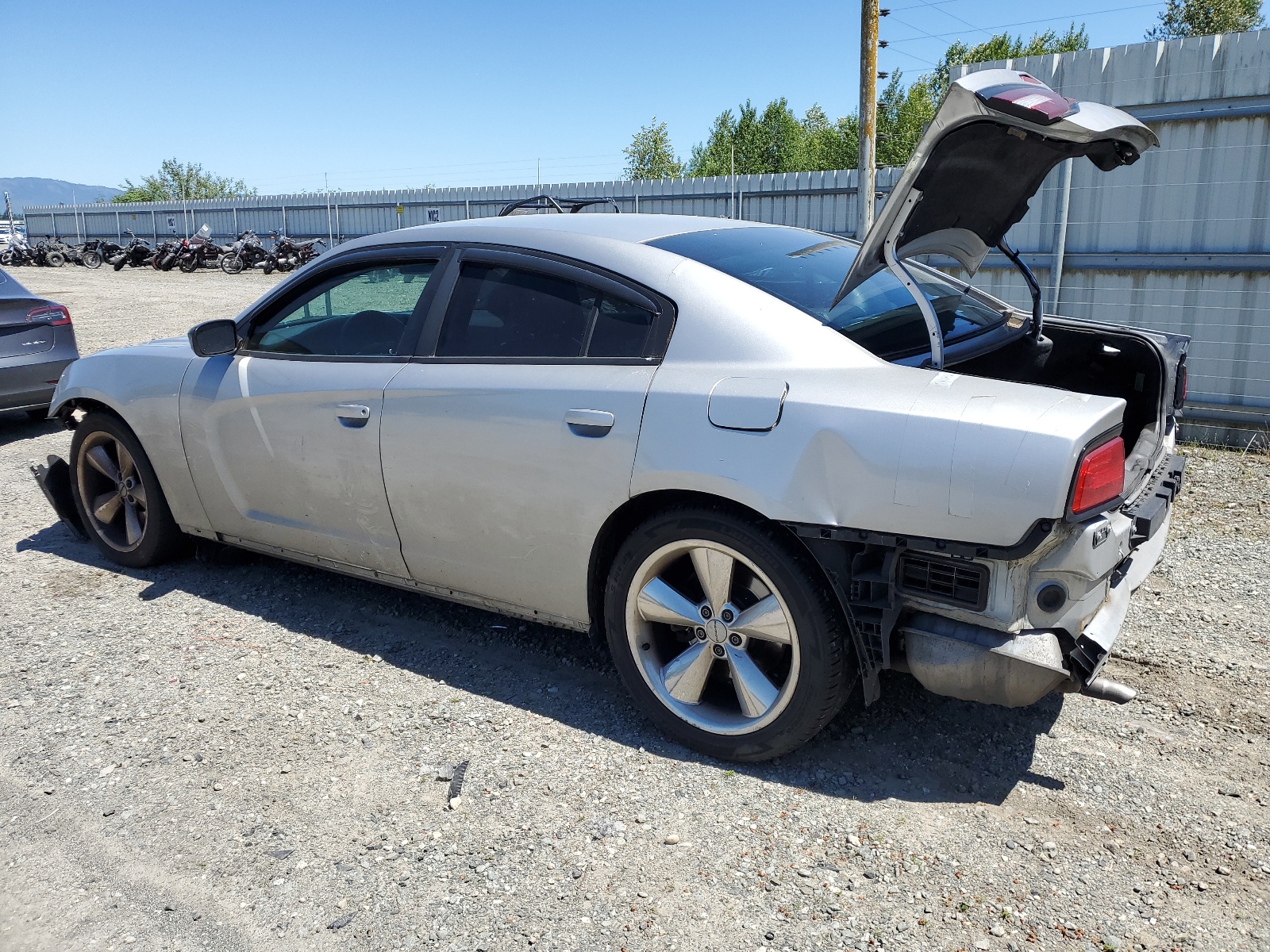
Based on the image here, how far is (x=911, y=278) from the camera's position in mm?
A: 3049

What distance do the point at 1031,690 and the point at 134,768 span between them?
9.26 feet

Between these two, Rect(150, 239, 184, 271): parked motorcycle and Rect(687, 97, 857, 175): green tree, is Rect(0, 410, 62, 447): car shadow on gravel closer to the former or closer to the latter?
Rect(150, 239, 184, 271): parked motorcycle

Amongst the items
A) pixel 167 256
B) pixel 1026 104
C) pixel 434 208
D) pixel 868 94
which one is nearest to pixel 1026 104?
pixel 1026 104

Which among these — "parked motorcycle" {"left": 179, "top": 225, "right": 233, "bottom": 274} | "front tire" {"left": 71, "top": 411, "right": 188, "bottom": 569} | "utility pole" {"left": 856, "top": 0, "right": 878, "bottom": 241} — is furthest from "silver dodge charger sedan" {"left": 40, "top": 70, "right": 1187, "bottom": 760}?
"parked motorcycle" {"left": 179, "top": 225, "right": 233, "bottom": 274}

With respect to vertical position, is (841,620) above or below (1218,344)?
below

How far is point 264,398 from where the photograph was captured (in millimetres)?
4078

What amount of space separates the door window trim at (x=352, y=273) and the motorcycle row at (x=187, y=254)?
71.9ft

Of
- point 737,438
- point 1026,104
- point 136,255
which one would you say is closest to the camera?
point 1026,104

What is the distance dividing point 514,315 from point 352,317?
89 centimetres

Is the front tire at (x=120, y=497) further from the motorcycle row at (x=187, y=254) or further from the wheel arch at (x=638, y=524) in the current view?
the motorcycle row at (x=187, y=254)

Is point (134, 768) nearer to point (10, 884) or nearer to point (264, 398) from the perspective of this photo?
point (10, 884)

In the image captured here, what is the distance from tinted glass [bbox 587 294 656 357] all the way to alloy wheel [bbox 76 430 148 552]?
8.90 ft

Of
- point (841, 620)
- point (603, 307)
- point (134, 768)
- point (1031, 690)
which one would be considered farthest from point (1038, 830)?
point (134, 768)

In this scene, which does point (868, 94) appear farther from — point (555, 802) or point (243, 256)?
point (243, 256)
